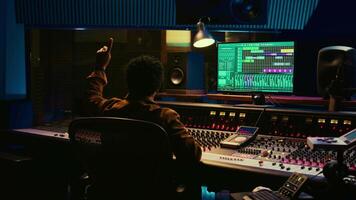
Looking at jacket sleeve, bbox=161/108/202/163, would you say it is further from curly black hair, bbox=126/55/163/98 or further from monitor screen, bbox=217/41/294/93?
monitor screen, bbox=217/41/294/93

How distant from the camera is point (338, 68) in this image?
2445mm

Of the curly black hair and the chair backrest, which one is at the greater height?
the curly black hair

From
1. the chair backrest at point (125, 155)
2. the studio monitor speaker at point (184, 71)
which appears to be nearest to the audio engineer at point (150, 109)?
the chair backrest at point (125, 155)

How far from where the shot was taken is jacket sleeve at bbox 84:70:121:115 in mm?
2135

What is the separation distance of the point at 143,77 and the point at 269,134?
101cm

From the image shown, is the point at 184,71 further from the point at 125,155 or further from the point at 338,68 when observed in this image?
the point at 125,155

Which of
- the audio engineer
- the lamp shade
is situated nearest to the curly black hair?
the audio engineer

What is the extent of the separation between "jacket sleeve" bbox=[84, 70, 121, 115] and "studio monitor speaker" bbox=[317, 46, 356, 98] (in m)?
1.21

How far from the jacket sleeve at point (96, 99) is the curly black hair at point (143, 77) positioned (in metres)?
0.14

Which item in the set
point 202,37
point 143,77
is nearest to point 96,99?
point 143,77

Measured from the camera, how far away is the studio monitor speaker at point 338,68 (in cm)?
244

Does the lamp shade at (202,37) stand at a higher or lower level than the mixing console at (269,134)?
higher

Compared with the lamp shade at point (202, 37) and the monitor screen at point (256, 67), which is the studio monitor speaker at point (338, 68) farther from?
the lamp shade at point (202, 37)

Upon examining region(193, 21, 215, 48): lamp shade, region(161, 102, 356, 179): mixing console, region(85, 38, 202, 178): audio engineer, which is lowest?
region(161, 102, 356, 179): mixing console
